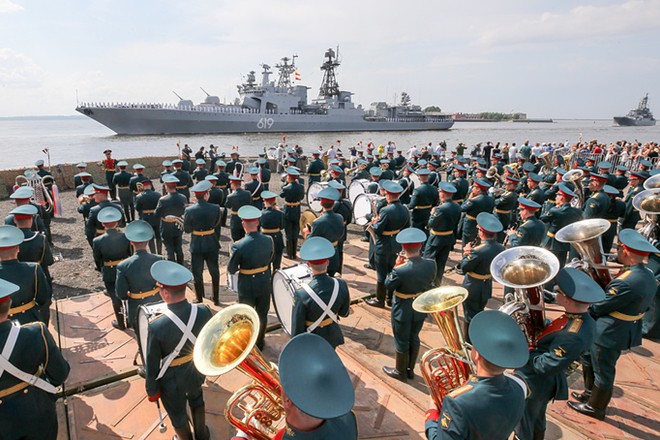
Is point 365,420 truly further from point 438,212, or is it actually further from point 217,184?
point 217,184

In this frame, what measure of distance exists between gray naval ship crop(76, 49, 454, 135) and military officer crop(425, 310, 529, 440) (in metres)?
59.9

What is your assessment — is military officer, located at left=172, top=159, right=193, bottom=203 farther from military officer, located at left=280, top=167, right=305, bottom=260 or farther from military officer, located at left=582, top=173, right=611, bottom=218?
military officer, located at left=582, top=173, right=611, bottom=218

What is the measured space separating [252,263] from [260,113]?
58.9 meters

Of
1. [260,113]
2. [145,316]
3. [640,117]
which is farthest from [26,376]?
[640,117]

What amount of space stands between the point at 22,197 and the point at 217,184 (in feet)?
17.9

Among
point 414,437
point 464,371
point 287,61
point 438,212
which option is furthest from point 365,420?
point 287,61

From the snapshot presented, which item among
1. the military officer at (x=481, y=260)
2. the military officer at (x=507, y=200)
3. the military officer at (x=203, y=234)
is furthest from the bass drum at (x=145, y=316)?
the military officer at (x=507, y=200)

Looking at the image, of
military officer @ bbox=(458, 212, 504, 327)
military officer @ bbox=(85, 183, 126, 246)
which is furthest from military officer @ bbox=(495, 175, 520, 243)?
military officer @ bbox=(85, 183, 126, 246)

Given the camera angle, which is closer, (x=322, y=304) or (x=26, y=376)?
(x=26, y=376)

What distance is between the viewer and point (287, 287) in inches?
189

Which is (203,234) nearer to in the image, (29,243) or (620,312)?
(29,243)

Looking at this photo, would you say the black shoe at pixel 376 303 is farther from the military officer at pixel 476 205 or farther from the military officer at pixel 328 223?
the military officer at pixel 476 205

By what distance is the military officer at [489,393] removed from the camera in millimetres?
2363

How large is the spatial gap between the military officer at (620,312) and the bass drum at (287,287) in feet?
11.7
